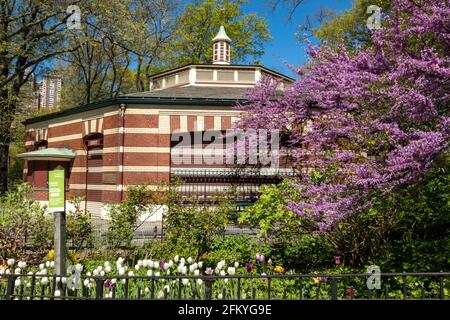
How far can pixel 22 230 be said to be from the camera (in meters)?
7.35

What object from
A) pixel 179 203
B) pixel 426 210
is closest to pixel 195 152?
pixel 179 203

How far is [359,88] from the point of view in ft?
19.3

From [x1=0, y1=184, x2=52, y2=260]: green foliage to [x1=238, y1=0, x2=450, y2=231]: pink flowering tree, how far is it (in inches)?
186

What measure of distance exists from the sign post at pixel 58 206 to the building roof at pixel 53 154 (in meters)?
16.8

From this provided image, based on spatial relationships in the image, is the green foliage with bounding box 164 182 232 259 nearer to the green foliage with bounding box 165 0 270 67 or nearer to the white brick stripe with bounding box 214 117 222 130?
the white brick stripe with bounding box 214 117 222 130

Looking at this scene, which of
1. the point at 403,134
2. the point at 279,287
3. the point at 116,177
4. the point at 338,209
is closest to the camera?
the point at 403,134

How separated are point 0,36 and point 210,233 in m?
17.6

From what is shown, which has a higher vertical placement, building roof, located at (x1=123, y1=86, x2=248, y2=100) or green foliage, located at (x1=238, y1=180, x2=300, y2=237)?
building roof, located at (x1=123, y1=86, x2=248, y2=100)

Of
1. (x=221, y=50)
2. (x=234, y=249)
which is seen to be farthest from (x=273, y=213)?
(x=221, y=50)

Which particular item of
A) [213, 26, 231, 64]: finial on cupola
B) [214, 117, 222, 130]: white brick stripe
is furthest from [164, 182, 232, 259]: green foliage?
[213, 26, 231, 64]: finial on cupola

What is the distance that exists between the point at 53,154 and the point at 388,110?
62.0ft

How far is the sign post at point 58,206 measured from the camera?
522 centimetres

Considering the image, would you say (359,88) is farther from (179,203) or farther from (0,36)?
(0,36)

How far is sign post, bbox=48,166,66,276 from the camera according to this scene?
522 centimetres
